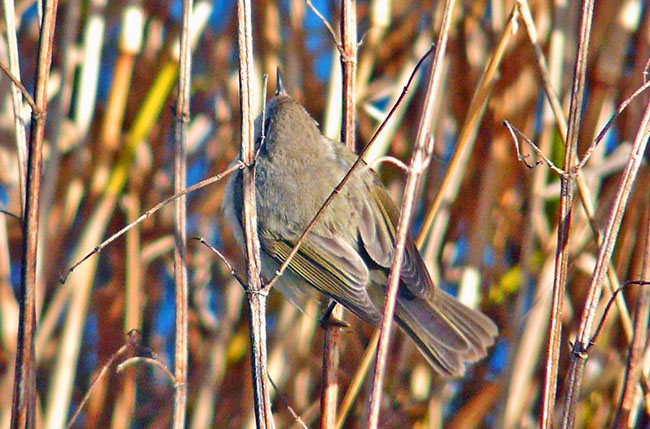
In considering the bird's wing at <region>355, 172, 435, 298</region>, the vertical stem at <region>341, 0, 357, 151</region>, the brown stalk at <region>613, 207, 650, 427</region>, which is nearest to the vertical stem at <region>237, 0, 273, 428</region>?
the vertical stem at <region>341, 0, 357, 151</region>

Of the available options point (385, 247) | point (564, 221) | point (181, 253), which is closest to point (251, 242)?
point (181, 253)

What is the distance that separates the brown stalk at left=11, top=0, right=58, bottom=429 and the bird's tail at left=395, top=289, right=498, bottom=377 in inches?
36.9

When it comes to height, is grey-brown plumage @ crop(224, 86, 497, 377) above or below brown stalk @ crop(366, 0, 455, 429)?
above

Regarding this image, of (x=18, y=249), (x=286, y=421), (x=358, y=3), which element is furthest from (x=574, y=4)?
(x=18, y=249)

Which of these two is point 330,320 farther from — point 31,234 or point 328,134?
point 31,234

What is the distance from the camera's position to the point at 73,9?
1.94 meters

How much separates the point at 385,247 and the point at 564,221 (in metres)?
0.82

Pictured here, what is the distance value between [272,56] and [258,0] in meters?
0.20

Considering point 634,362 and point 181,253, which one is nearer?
point 634,362

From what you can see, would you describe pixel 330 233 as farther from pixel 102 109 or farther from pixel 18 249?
pixel 18 249

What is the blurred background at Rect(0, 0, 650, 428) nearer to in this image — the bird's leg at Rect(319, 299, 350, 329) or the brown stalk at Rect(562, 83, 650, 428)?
the bird's leg at Rect(319, 299, 350, 329)

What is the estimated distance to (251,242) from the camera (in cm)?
107

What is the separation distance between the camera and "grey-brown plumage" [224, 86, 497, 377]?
1727mm

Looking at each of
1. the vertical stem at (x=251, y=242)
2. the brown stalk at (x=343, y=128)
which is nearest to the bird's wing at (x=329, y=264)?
the brown stalk at (x=343, y=128)
